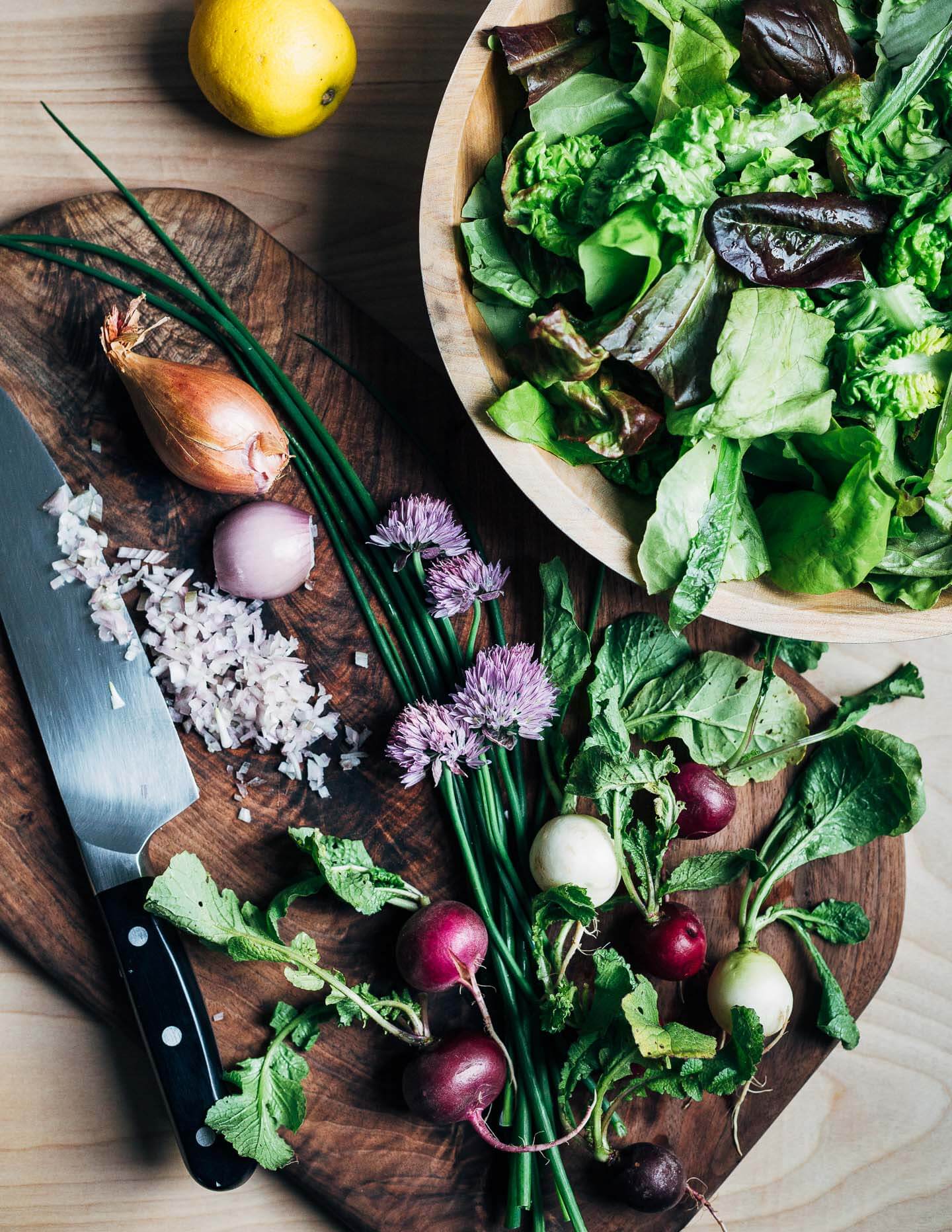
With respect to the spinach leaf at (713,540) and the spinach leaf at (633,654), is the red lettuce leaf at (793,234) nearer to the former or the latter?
the spinach leaf at (713,540)

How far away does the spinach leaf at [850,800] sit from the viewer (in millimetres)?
1125

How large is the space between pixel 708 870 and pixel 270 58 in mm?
1078

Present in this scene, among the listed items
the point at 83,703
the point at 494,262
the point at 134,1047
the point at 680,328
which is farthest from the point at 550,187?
the point at 134,1047

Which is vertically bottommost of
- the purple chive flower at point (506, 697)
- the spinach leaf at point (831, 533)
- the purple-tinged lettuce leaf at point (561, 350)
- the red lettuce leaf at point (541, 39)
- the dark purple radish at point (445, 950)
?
the dark purple radish at point (445, 950)

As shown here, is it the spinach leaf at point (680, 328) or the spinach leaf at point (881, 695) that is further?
the spinach leaf at point (881, 695)

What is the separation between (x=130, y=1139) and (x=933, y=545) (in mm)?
1194

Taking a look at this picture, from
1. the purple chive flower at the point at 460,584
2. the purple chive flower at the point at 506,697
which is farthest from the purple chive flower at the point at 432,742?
the purple chive flower at the point at 460,584

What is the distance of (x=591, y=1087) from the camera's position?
1087 mm

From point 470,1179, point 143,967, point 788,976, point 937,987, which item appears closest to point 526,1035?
point 470,1179

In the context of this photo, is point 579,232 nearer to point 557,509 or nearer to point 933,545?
point 557,509

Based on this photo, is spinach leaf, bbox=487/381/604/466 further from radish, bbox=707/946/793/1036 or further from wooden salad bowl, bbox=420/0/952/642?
radish, bbox=707/946/793/1036

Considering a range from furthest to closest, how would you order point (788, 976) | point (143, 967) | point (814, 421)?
1. point (788, 976)
2. point (143, 967)
3. point (814, 421)

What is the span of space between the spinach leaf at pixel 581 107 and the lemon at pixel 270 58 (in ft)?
0.95

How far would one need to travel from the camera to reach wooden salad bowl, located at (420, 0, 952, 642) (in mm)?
987
